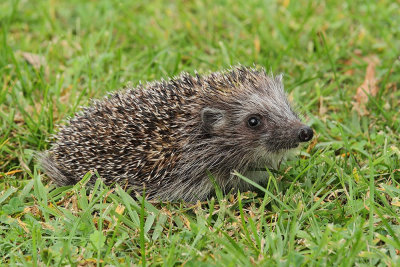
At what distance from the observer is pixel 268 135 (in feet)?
19.2

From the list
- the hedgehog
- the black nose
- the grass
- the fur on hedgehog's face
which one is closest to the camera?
the grass

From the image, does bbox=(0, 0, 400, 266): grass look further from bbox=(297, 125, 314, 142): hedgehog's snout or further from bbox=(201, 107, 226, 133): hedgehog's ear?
bbox=(201, 107, 226, 133): hedgehog's ear

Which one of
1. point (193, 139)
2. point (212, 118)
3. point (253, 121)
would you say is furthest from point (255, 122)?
point (193, 139)

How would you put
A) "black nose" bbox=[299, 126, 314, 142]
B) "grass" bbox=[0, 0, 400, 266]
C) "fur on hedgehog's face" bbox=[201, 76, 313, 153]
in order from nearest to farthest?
"grass" bbox=[0, 0, 400, 266] → "black nose" bbox=[299, 126, 314, 142] → "fur on hedgehog's face" bbox=[201, 76, 313, 153]

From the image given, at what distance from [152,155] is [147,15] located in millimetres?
5030

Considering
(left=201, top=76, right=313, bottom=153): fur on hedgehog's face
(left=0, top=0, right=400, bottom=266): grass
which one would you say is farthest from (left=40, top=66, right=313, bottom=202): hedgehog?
(left=0, top=0, right=400, bottom=266): grass

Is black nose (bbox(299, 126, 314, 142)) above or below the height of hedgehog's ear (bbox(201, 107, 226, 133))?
below

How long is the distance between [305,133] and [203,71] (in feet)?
10.4

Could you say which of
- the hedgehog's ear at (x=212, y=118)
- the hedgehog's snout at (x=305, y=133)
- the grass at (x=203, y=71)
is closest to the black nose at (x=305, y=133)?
the hedgehog's snout at (x=305, y=133)

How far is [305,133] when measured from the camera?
5.66 meters

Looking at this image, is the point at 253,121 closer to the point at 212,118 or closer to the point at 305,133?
the point at 212,118

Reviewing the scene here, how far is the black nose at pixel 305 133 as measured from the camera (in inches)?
223

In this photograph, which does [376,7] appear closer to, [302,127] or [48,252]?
[302,127]

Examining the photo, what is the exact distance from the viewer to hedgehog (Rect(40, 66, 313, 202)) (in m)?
5.92
